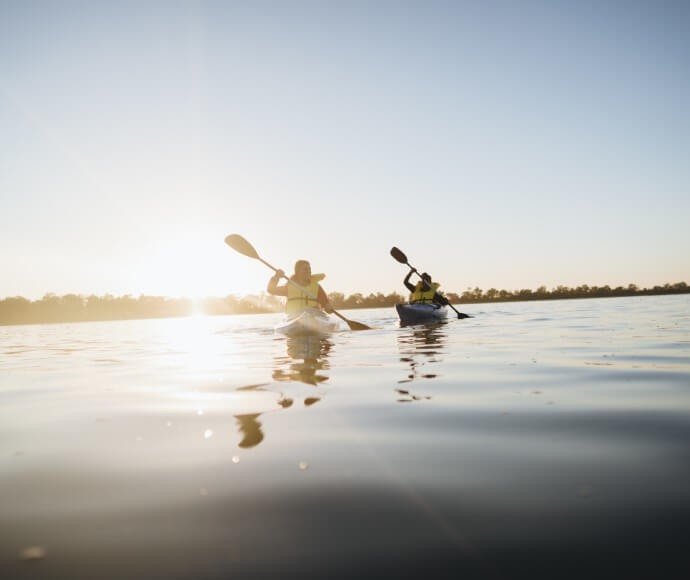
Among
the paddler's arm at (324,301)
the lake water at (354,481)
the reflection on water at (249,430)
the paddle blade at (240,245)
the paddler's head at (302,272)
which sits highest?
the paddle blade at (240,245)

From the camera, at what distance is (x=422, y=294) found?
1914cm

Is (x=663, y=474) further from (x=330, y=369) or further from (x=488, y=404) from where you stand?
(x=330, y=369)

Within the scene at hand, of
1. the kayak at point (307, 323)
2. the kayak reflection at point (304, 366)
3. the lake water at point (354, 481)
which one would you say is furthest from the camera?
the kayak at point (307, 323)

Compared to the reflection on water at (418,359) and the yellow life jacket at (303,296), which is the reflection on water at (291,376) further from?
the yellow life jacket at (303,296)

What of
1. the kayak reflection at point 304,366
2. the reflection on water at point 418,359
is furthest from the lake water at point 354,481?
the kayak reflection at point 304,366

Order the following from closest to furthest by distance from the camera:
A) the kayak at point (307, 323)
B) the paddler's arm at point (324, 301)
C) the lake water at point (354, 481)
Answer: the lake water at point (354, 481)
the kayak at point (307, 323)
the paddler's arm at point (324, 301)

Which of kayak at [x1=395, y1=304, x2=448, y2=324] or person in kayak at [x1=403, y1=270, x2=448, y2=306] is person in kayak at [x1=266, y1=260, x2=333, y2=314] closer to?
kayak at [x1=395, y1=304, x2=448, y2=324]

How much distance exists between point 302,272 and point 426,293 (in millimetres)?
7049

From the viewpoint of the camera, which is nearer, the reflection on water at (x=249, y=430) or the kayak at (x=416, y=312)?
the reflection on water at (x=249, y=430)

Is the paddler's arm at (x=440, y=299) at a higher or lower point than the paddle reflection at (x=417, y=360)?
higher

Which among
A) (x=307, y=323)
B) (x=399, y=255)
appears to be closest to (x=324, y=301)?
(x=307, y=323)

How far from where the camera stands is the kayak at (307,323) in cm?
1234

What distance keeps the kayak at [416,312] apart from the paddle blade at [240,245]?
606 cm

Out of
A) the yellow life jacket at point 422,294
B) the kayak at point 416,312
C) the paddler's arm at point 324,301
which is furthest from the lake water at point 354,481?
the yellow life jacket at point 422,294
